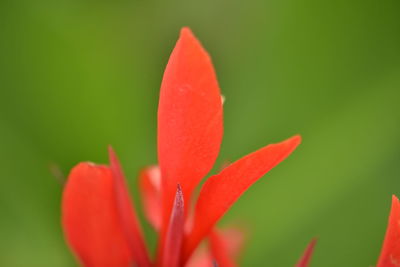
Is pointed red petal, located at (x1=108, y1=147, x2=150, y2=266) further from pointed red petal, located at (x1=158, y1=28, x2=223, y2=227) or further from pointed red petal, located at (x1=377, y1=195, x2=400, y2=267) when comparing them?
pointed red petal, located at (x1=377, y1=195, x2=400, y2=267)

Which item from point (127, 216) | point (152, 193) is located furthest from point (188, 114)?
point (152, 193)

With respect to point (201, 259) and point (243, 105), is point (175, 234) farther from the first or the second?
point (243, 105)

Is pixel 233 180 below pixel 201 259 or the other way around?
the other way around

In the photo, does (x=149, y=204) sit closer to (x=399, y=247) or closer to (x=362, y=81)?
(x=399, y=247)

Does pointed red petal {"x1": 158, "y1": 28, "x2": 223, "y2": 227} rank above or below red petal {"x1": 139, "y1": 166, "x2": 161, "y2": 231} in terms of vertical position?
above

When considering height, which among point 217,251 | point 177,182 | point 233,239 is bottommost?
point 233,239

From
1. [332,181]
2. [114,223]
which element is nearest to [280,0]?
[332,181]

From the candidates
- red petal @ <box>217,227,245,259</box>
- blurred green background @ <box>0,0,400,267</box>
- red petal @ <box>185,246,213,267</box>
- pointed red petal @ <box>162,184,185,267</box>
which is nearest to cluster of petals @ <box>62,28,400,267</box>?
pointed red petal @ <box>162,184,185,267</box>

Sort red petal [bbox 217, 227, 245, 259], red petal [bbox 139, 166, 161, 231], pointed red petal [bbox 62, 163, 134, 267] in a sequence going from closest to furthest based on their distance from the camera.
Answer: pointed red petal [bbox 62, 163, 134, 267]
red petal [bbox 139, 166, 161, 231]
red petal [bbox 217, 227, 245, 259]
